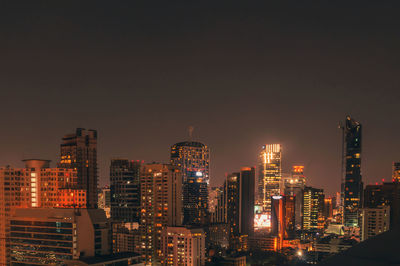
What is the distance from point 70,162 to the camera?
118ft

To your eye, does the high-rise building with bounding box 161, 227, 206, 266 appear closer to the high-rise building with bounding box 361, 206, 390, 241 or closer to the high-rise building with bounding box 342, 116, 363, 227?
the high-rise building with bounding box 361, 206, 390, 241

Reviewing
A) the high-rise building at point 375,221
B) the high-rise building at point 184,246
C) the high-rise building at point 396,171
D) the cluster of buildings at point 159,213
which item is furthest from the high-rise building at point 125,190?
the high-rise building at point 396,171

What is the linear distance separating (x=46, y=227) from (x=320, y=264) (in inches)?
811

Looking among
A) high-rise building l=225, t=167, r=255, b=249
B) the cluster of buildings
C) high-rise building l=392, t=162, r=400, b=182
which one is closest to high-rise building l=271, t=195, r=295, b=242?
the cluster of buildings

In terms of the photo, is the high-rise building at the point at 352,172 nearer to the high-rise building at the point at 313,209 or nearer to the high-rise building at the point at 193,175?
the high-rise building at the point at 313,209

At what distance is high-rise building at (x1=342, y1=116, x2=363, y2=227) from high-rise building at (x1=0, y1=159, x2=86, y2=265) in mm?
42512

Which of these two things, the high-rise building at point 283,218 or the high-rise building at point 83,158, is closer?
the high-rise building at point 83,158

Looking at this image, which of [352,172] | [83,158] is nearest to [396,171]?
[352,172]

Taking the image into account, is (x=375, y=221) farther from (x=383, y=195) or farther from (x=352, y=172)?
(x=352, y=172)

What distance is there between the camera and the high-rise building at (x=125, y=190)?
41456mm

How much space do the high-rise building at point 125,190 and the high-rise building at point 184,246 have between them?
14.1 metres

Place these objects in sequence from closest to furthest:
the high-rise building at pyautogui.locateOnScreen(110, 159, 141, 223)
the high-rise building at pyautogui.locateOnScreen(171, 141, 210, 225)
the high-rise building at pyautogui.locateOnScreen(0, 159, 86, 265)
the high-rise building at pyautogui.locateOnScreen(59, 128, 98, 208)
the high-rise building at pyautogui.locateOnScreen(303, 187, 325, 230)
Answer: the high-rise building at pyautogui.locateOnScreen(0, 159, 86, 265), the high-rise building at pyautogui.locateOnScreen(59, 128, 98, 208), the high-rise building at pyautogui.locateOnScreen(110, 159, 141, 223), the high-rise building at pyautogui.locateOnScreen(171, 141, 210, 225), the high-rise building at pyautogui.locateOnScreen(303, 187, 325, 230)

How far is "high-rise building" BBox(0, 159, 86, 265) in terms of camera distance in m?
23.2

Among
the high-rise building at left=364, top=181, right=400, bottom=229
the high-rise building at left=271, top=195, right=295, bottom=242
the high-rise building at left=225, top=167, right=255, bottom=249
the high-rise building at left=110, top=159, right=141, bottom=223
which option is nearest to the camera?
the high-rise building at left=110, top=159, right=141, bottom=223
